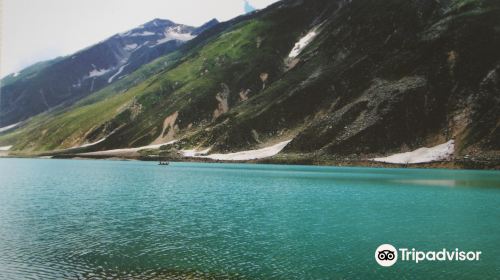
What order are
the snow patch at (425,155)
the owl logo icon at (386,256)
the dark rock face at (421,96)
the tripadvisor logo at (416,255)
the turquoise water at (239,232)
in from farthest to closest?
the dark rock face at (421,96), the snow patch at (425,155), the tripadvisor logo at (416,255), the owl logo icon at (386,256), the turquoise water at (239,232)

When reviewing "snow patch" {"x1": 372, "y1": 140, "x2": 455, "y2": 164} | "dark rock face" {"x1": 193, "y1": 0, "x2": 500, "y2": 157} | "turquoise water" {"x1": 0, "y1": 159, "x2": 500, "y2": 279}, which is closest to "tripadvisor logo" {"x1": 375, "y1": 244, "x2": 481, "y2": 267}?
"turquoise water" {"x1": 0, "y1": 159, "x2": 500, "y2": 279}

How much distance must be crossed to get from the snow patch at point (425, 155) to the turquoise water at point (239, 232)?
6961cm

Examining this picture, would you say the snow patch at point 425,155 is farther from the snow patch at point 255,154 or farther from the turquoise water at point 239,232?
the turquoise water at point 239,232

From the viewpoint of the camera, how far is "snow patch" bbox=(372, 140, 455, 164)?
14050 cm

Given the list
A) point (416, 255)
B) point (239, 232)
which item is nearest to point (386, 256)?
point (416, 255)

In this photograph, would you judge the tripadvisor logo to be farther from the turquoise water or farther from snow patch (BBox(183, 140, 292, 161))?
snow patch (BBox(183, 140, 292, 161))

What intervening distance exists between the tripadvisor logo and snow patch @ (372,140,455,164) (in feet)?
369

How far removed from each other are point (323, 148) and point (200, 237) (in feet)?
411

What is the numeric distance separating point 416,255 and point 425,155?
390 feet

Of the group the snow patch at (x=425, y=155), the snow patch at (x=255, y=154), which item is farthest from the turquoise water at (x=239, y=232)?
the snow patch at (x=255, y=154)

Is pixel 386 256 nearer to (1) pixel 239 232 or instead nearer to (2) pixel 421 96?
(1) pixel 239 232

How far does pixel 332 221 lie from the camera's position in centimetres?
4781

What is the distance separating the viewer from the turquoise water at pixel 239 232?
30312 mm

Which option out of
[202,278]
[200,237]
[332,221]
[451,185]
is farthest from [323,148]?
[202,278]
